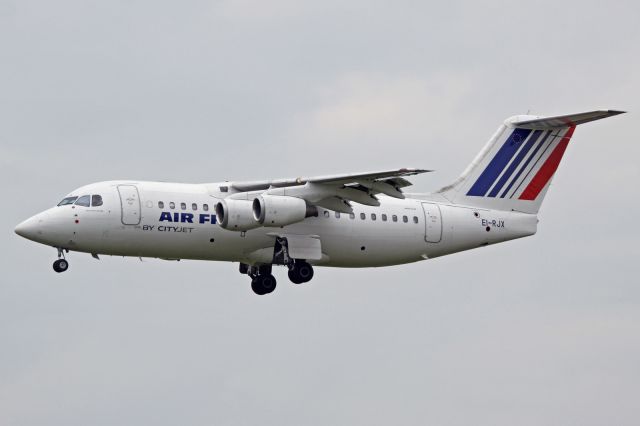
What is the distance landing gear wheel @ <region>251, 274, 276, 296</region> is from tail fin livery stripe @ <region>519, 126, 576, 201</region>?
292 inches

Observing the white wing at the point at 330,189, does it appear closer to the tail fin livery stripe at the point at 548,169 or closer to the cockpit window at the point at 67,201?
the cockpit window at the point at 67,201

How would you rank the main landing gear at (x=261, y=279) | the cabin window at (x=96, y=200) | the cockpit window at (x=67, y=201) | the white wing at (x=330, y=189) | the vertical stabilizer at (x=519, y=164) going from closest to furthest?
1. the cabin window at (x=96, y=200)
2. the cockpit window at (x=67, y=201)
3. the white wing at (x=330, y=189)
4. the main landing gear at (x=261, y=279)
5. the vertical stabilizer at (x=519, y=164)

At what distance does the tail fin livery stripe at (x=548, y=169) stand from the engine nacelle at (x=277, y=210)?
24.3 ft

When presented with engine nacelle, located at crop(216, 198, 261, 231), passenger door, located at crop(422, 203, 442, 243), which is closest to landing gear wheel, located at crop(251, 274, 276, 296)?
engine nacelle, located at crop(216, 198, 261, 231)

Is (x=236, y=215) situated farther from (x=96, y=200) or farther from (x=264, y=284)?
(x=264, y=284)

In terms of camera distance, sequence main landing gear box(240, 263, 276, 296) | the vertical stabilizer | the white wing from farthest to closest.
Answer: the vertical stabilizer < main landing gear box(240, 263, 276, 296) < the white wing

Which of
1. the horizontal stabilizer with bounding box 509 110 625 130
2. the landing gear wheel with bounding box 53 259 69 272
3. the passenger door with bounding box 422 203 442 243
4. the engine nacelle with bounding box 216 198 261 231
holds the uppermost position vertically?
the horizontal stabilizer with bounding box 509 110 625 130

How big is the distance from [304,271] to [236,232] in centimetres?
210

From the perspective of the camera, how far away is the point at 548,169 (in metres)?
41.4

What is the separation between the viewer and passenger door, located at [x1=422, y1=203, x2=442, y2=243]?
1554 inches

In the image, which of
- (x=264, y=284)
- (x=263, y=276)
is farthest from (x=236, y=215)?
(x=264, y=284)

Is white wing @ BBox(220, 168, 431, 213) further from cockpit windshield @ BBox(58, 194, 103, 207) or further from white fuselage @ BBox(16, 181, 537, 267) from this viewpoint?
cockpit windshield @ BBox(58, 194, 103, 207)

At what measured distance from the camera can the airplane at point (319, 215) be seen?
36.1m

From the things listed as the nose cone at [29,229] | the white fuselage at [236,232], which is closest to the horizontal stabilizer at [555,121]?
the white fuselage at [236,232]
